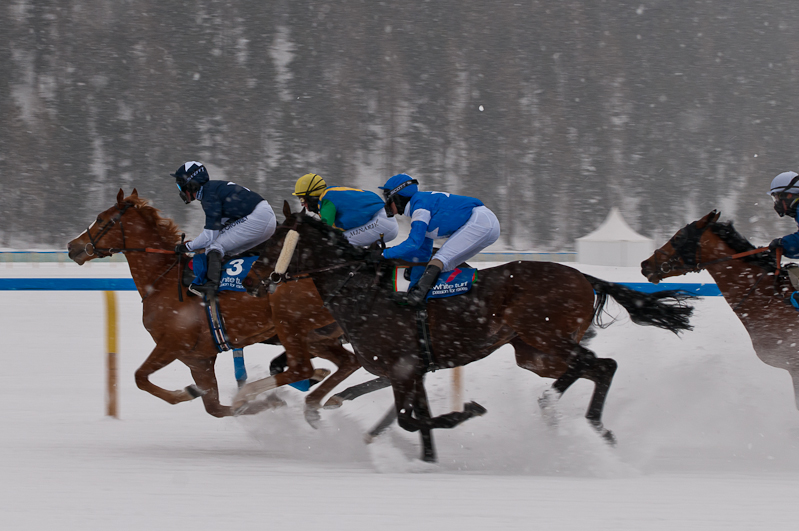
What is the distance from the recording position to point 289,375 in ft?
17.7

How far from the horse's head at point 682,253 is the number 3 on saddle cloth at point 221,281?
2.86 meters

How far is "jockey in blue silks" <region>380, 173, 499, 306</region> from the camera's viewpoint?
4.73 metres

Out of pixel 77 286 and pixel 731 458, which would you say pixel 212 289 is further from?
pixel 731 458

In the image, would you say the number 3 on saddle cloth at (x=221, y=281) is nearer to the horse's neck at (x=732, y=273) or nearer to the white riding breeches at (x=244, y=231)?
the white riding breeches at (x=244, y=231)

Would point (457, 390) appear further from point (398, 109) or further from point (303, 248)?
point (398, 109)

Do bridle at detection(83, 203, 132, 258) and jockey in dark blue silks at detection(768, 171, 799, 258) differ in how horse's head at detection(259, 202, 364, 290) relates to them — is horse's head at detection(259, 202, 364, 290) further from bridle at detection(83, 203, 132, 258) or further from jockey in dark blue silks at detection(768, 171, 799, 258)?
jockey in dark blue silks at detection(768, 171, 799, 258)

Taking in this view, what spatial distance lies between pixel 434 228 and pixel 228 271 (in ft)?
5.21

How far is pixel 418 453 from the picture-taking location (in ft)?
16.0

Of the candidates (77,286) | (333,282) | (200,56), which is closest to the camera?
(333,282)

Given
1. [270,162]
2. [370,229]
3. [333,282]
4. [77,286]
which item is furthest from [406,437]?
[270,162]

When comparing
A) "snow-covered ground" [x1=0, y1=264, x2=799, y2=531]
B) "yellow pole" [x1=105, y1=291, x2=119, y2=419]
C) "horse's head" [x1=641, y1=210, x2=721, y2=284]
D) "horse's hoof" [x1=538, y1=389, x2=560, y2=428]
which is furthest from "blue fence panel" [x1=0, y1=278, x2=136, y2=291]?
"horse's head" [x1=641, y1=210, x2=721, y2=284]

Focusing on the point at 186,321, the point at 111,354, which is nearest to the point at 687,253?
the point at 186,321

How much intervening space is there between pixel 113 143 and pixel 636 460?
38526mm

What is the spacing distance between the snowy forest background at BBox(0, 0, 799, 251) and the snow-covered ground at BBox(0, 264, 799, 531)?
30735 millimetres
